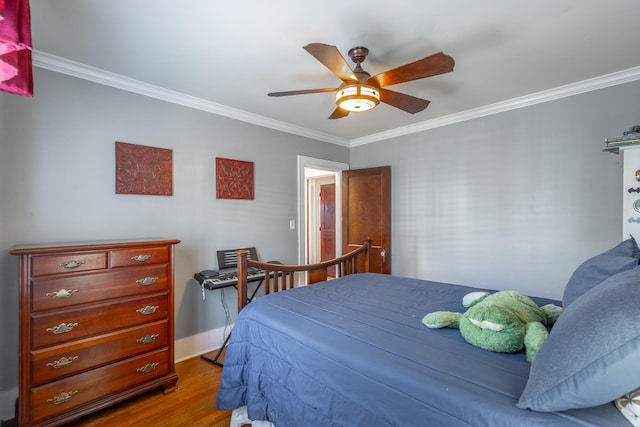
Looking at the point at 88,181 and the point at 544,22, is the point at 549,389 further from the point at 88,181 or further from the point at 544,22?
the point at 88,181

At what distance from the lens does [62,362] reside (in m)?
1.79

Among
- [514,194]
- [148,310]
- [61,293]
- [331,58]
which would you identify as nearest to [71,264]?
[61,293]

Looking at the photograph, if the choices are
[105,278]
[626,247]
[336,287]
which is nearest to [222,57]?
[105,278]

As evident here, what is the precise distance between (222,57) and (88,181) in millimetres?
1402

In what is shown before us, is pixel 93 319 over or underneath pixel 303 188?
underneath

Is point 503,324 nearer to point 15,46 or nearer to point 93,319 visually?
point 15,46

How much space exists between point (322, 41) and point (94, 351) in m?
2.48

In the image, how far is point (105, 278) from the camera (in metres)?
1.93

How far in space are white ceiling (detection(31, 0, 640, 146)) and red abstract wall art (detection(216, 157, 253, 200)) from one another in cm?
63

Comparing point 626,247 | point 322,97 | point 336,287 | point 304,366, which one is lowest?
point 304,366

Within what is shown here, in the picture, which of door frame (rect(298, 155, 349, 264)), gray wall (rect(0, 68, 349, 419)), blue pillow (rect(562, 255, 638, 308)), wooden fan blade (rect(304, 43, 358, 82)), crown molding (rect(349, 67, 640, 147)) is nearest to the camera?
blue pillow (rect(562, 255, 638, 308))

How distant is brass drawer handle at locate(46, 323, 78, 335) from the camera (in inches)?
69.6

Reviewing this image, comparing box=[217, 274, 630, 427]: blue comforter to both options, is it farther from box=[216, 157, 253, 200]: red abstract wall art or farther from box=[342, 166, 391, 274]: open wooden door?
box=[342, 166, 391, 274]: open wooden door

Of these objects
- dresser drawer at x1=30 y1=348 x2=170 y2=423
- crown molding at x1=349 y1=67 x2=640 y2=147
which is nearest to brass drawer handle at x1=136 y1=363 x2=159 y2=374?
dresser drawer at x1=30 y1=348 x2=170 y2=423
